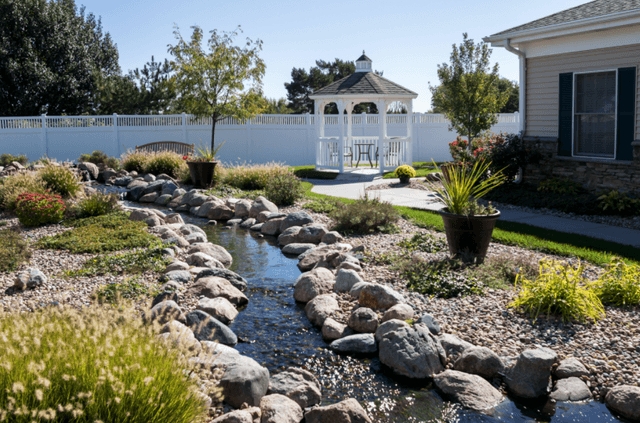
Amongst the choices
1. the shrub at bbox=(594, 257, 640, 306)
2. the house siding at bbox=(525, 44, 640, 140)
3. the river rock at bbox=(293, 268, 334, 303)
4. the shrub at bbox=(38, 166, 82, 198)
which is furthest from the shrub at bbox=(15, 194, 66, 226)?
the house siding at bbox=(525, 44, 640, 140)

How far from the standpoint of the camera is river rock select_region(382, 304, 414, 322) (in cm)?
464

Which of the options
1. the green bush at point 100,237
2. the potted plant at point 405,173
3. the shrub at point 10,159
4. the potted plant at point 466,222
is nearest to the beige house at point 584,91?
the potted plant at point 405,173

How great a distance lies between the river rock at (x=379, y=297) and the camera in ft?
16.3

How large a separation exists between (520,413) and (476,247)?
2565 mm

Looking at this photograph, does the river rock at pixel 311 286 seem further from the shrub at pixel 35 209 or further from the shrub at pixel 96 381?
the shrub at pixel 35 209

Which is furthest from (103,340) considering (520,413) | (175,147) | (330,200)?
(175,147)

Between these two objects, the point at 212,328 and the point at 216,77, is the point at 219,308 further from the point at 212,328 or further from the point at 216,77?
the point at 216,77

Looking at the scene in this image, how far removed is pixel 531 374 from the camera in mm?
3691

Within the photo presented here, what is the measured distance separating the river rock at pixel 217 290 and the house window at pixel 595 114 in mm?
7486

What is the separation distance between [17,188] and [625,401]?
31.4 ft

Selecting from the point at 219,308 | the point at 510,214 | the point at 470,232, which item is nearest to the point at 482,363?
the point at 470,232

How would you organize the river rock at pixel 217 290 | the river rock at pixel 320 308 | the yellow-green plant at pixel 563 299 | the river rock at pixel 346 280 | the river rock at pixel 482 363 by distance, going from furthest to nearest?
the river rock at pixel 346 280
the river rock at pixel 217 290
the river rock at pixel 320 308
the yellow-green plant at pixel 563 299
the river rock at pixel 482 363

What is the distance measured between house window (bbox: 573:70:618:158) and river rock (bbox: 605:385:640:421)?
714 centimetres

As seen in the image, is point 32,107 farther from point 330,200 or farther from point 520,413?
point 520,413
